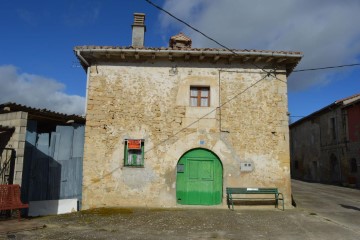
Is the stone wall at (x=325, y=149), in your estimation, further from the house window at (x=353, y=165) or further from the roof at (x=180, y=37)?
the roof at (x=180, y=37)

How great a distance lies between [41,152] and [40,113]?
4.14 ft

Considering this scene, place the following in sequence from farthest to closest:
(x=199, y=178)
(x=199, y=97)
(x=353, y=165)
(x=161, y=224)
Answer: (x=353, y=165), (x=199, y=97), (x=199, y=178), (x=161, y=224)

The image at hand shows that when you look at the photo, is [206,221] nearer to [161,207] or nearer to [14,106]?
[161,207]

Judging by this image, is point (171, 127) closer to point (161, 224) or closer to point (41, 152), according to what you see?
point (161, 224)

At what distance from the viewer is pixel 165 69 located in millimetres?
11047

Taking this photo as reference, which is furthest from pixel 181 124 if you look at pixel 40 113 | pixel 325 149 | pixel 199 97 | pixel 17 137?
pixel 325 149

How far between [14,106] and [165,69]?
4964mm

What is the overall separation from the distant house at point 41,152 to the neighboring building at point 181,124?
50 cm

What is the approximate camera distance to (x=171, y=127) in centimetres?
1072

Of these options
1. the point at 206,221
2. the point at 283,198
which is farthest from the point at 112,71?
the point at 283,198

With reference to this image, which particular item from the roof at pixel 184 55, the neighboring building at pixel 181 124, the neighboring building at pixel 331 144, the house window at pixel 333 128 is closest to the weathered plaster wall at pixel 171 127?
the neighboring building at pixel 181 124

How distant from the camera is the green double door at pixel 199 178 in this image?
10492 mm

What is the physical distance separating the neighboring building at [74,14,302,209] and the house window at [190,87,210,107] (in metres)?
0.04

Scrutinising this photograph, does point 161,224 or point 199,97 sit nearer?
point 161,224
